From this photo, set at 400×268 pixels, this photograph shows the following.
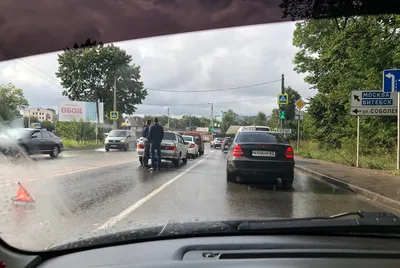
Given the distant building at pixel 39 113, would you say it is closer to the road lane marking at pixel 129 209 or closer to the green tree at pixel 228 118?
the road lane marking at pixel 129 209

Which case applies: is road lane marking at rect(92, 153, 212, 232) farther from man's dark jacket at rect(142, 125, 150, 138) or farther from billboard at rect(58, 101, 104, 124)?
man's dark jacket at rect(142, 125, 150, 138)

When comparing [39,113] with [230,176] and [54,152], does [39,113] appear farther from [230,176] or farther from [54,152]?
[54,152]

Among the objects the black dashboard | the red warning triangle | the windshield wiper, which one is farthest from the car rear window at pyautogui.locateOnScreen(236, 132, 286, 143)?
the black dashboard

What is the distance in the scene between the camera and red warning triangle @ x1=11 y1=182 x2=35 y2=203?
5.44 m

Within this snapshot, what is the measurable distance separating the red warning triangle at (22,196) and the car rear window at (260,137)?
582 centimetres

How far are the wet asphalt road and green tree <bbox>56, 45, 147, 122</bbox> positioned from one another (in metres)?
1.38

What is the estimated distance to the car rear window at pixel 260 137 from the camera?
1021 cm

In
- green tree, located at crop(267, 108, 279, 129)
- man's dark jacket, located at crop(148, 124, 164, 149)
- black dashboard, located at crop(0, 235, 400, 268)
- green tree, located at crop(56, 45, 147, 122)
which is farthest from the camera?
green tree, located at crop(267, 108, 279, 129)

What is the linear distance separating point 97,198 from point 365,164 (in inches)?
460

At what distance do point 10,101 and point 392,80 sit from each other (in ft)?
35.4

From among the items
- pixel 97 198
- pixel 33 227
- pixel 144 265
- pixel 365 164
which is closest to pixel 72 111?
pixel 97 198

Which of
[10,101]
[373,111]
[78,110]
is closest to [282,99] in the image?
[373,111]

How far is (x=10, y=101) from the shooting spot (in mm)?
3498

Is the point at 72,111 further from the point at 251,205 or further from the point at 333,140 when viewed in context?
the point at 333,140
